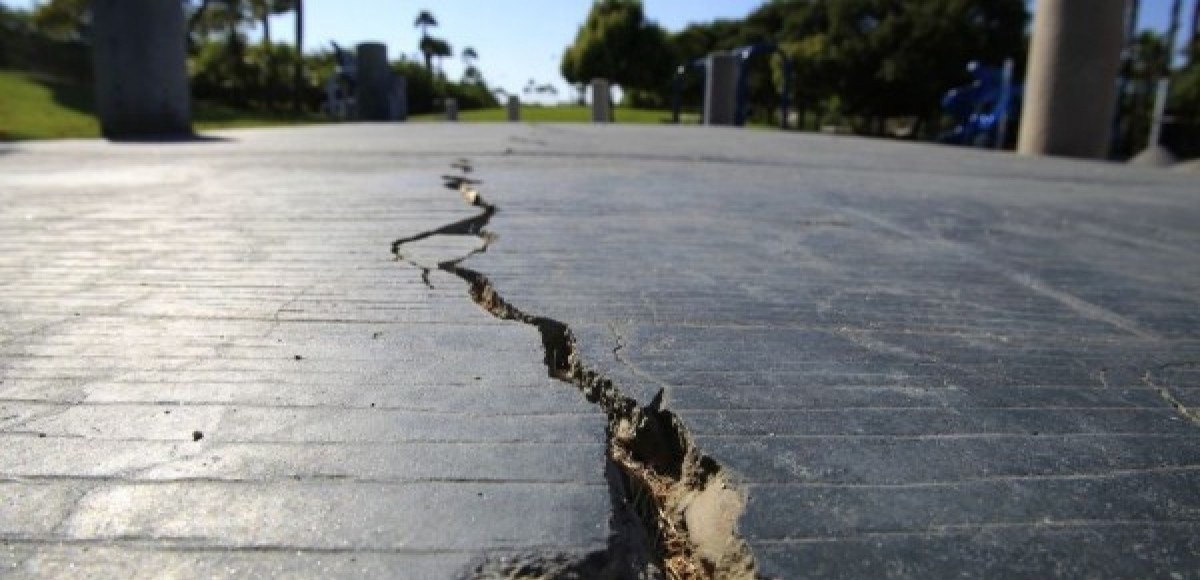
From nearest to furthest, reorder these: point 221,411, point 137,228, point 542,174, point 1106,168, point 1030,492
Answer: point 1030,492, point 221,411, point 137,228, point 542,174, point 1106,168

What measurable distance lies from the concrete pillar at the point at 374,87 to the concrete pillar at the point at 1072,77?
14.4 m

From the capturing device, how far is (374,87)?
19.9 m

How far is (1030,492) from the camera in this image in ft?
3.88

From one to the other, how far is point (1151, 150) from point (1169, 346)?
46.3ft

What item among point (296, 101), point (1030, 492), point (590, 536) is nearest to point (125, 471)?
point (590, 536)

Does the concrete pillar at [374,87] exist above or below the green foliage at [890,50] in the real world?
below

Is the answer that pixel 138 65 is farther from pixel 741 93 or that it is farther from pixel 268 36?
pixel 268 36

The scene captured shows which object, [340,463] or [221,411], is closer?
[340,463]

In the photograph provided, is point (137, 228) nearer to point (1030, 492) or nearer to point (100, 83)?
point (1030, 492)

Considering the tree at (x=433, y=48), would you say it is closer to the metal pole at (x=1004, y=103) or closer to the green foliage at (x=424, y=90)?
the green foliage at (x=424, y=90)

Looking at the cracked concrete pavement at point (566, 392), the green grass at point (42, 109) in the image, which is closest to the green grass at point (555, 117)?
the green grass at point (42, 109)

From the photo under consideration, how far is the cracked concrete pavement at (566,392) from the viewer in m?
1.04

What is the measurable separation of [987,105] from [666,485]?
61.7 feet

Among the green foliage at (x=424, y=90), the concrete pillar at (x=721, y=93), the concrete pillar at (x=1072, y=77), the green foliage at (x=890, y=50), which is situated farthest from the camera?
the green foliage at (x=424, y=90)
